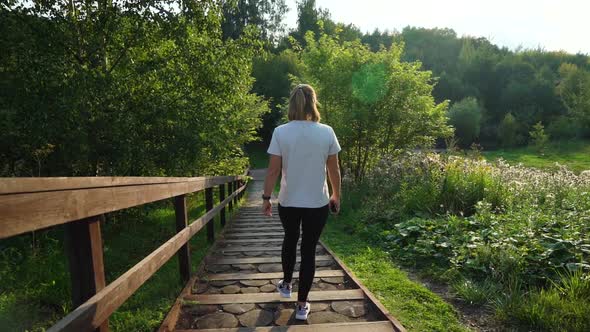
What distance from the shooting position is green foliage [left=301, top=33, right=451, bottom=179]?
10281mm

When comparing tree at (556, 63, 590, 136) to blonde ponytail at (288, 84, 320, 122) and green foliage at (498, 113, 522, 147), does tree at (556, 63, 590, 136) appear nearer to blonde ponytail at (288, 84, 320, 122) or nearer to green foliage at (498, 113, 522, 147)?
green foliage at (498, 113, 522, 147)

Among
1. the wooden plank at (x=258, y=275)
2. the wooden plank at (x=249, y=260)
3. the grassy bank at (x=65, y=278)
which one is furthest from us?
the wooden plank at (x=249, y=260)

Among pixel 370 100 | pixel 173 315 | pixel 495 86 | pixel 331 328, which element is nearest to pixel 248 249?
pixel 173 315

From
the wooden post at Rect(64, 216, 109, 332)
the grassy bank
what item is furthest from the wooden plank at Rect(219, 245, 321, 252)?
the wooden post at Rect(64, 216, 109, 332)

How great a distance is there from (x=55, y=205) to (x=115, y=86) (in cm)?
505

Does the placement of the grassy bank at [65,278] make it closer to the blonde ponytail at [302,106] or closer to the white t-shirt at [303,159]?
the white t-shirt at [303,159]

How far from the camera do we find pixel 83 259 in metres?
1.70

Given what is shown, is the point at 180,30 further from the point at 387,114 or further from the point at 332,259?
the point at 387,114

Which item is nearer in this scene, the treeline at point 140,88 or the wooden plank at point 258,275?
the wooden plank at point 258,275

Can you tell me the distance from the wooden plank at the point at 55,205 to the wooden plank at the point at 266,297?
1.39 m

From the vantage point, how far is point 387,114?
10414 millimetres

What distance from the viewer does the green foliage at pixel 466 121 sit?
144 ft

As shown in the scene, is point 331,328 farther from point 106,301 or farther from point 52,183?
point 52,183

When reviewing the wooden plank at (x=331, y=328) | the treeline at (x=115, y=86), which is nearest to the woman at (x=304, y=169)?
the wooden plank at (x=331, y=328)
